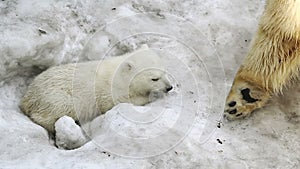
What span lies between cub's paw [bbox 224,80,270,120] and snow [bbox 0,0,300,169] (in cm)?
5

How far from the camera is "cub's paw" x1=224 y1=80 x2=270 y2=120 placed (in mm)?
3219

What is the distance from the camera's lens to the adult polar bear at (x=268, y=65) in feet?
10.5

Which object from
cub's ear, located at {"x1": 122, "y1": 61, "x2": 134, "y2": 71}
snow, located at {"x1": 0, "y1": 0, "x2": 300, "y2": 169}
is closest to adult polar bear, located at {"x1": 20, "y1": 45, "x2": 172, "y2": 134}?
cub's ear, located at {"x1": 122, "y1": 61, "x2": 134, "y2": 71}

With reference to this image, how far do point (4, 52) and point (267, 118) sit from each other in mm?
1750

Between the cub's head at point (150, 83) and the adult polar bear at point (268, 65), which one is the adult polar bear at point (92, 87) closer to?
the cub's head at point (150, 83)

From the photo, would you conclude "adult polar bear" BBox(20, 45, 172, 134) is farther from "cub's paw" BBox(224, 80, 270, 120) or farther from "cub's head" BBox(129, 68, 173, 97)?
"cub's paw" BBox(224, 80, 270, 120)

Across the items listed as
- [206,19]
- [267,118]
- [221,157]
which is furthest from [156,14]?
[221,157]

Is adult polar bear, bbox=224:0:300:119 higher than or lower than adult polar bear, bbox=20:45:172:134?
higher

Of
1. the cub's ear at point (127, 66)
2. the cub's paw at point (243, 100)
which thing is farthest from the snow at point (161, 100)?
the cub's ear at point (127, 66)

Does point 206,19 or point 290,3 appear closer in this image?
point 290,3

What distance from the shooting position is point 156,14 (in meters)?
4.16

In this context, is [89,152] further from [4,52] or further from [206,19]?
[206,19]

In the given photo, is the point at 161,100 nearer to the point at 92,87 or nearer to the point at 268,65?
the point at 92,87

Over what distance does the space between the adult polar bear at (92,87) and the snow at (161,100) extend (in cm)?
13
